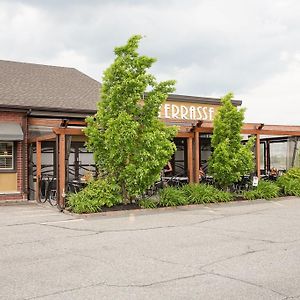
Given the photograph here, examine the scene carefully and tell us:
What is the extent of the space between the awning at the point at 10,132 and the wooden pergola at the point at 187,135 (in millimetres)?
598

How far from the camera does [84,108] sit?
19.7m

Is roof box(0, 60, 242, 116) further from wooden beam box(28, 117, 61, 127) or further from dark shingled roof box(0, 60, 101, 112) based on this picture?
wooden beam box(28, 117, 61, 127)

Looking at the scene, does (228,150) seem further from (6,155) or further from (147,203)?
(6,155)

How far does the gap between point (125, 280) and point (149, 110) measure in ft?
30.1

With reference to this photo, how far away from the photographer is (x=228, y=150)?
1730 cm

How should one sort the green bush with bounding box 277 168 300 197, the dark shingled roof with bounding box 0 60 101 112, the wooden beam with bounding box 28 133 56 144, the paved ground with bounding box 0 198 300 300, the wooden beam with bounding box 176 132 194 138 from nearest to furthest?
the paved ground with bounding box 0 198 300 300, the wooden beam with bounding box 28 133 56 144, the wooden beam with bounding box 176 132 194 138, the green bush with bounding box 277 168 300 197, the dark shingled roof with bounding box 0 60 101 112

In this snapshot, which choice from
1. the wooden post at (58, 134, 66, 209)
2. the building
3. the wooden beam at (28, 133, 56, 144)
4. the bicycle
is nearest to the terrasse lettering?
the building

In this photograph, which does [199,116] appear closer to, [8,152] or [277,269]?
[8,152]

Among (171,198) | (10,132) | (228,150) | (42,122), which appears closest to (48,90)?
(42,122)

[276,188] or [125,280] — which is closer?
[125,280]

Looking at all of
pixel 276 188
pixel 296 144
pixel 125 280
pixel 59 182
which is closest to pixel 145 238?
pixel 125 280

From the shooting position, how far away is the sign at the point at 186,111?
74.9 ft

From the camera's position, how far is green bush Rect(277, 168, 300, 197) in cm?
1878

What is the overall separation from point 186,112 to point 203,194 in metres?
7.99
